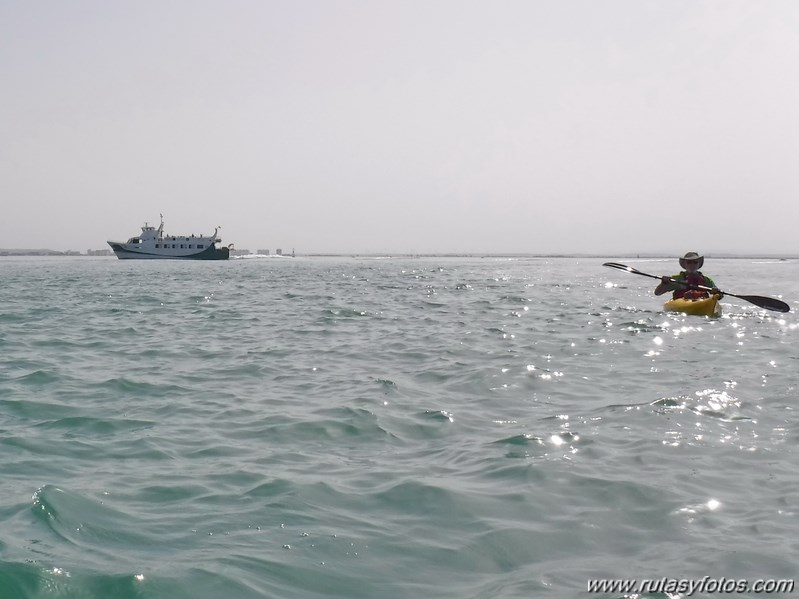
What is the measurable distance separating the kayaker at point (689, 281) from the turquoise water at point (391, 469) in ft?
19.0

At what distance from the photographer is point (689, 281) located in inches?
737

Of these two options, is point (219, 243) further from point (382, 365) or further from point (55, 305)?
point (382, 365)

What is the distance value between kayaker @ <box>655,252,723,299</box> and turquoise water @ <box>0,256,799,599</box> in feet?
19.0

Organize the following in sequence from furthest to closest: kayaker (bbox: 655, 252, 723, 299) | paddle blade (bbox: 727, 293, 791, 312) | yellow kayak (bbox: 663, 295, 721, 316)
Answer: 1. kayaker (bbox: 655, 252, 723, 299)
2. yellow kayak (bbox: 663, 295, 721, 316)
3. paddle blade (bbox: 727, 293, 791, 312)

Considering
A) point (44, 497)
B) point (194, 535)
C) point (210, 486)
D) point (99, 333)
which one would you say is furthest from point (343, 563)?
point (99, 333)

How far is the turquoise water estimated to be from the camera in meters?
3.89

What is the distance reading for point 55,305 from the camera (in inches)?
894

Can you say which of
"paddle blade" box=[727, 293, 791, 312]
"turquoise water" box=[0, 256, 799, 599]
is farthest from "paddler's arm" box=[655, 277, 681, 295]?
"turquoise water" box=[0, 256, 799, 599]

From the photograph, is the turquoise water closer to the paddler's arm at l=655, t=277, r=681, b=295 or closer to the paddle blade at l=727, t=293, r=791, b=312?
the paddle blade at l=727, t=293, r=791, b=312

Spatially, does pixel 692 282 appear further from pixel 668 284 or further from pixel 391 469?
pixel 391 469

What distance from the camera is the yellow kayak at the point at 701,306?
57.3 feet

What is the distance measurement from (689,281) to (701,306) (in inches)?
52.4

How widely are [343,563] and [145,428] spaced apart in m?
3.93

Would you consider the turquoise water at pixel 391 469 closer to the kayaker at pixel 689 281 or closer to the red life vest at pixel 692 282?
the kayaker at pixel 689 281
